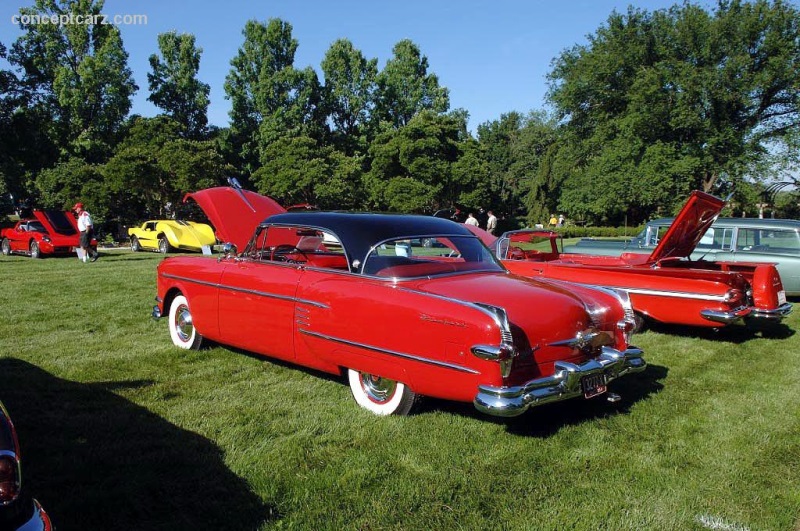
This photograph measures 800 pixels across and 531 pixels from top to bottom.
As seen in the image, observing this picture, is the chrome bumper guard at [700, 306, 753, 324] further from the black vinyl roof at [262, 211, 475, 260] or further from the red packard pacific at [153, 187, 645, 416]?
the black vinyl roof at [262, 211, 475, 260]

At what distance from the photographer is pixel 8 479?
184 centimetres

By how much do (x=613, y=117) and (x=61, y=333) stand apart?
3478cm

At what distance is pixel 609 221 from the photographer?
132 feet

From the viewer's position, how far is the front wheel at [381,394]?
3.94 meters

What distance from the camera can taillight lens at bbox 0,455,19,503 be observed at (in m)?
1.81

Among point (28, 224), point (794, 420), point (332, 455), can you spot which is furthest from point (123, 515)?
point (28, 224)

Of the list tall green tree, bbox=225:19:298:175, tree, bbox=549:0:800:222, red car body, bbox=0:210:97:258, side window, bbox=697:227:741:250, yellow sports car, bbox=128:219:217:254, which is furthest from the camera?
tall green tree, bbox=225:19:298:175

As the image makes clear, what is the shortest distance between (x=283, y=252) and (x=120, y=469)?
272 cm

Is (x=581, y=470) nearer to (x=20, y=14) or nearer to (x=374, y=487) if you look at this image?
(x=374, y=487)

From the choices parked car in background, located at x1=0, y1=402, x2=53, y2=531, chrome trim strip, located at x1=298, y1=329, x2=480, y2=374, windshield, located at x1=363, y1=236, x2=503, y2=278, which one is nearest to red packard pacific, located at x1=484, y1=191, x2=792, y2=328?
windshield, located at x1=363, y1=236, x2=503, y2=278

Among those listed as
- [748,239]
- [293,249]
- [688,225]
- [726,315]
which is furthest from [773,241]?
[293,249]

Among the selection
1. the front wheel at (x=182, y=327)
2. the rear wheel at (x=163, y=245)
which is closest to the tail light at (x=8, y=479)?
the front wheel at (x=182, y=327)

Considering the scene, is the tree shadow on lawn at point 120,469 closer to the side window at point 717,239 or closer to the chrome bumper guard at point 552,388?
the chrome bumper guard at point 552,388

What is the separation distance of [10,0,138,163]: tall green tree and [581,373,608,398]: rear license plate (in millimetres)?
36812
